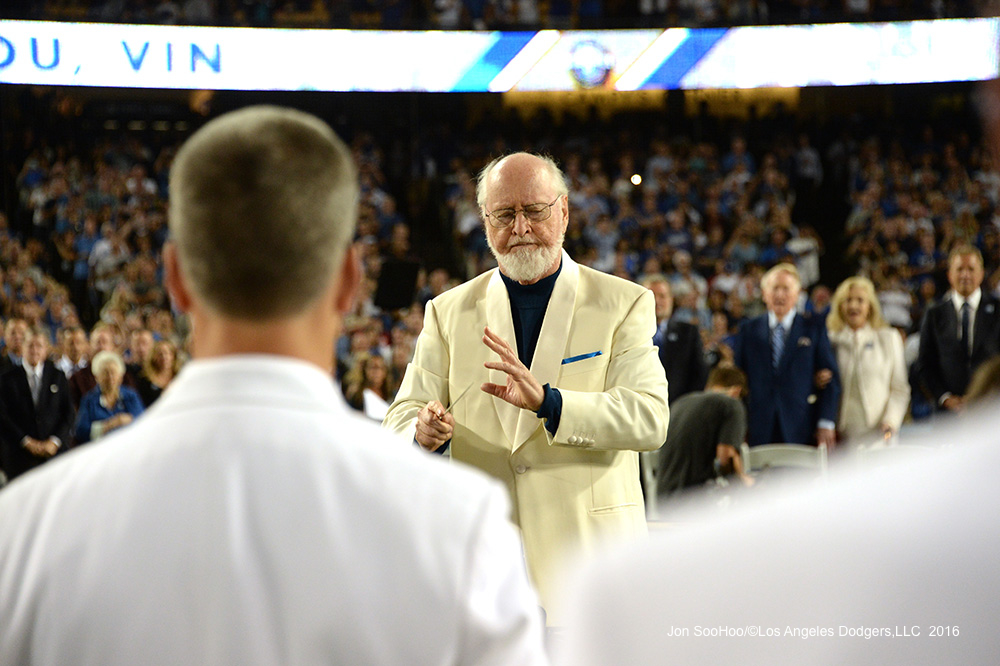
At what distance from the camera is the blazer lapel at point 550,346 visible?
287 cm

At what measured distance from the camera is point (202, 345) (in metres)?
0.99

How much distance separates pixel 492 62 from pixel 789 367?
28.0 ft

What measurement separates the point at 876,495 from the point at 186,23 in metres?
14.3

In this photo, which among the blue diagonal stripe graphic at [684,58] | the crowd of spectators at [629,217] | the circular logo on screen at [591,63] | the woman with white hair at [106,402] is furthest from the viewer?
the circular logo on screen at [591,63]

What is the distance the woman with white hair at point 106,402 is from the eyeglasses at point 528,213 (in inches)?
230

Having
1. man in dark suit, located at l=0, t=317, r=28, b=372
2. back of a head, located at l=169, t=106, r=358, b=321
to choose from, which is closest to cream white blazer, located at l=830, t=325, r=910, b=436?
man in dark suit, located at l=0, t=317, r=28, b=372

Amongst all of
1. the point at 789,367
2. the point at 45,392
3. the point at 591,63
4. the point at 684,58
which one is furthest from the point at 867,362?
the point at 591,63

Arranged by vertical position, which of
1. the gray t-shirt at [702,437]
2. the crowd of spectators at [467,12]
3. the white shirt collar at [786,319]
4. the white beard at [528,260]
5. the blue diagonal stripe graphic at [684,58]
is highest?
the crowd of spectators at [467,12]

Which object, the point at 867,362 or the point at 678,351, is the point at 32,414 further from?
the point at 867,362

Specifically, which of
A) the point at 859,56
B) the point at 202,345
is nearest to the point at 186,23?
the point at 859,56

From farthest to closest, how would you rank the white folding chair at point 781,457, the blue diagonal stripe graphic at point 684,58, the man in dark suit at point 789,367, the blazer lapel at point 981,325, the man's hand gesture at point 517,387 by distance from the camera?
the blue diagonal stripe graphic at point 684,58 → the blazer lapel at point 981,325 → the man in dark suit at point 789,367 → the white folding chair at point 781,457 → the man's hand gesture at point 517,387

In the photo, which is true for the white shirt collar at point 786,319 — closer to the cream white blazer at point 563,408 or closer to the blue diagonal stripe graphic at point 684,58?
the cream white blazer at point 563,408

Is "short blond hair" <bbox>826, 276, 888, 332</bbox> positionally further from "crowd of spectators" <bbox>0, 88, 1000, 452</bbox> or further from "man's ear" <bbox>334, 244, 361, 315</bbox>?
"man's ear" <bbox>334, 244, 361, 315</bbox>

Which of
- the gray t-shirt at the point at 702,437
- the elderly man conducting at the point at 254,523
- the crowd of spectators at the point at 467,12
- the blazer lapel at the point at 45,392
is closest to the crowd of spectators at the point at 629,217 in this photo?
the crowd of spectators at the point at 467,12
